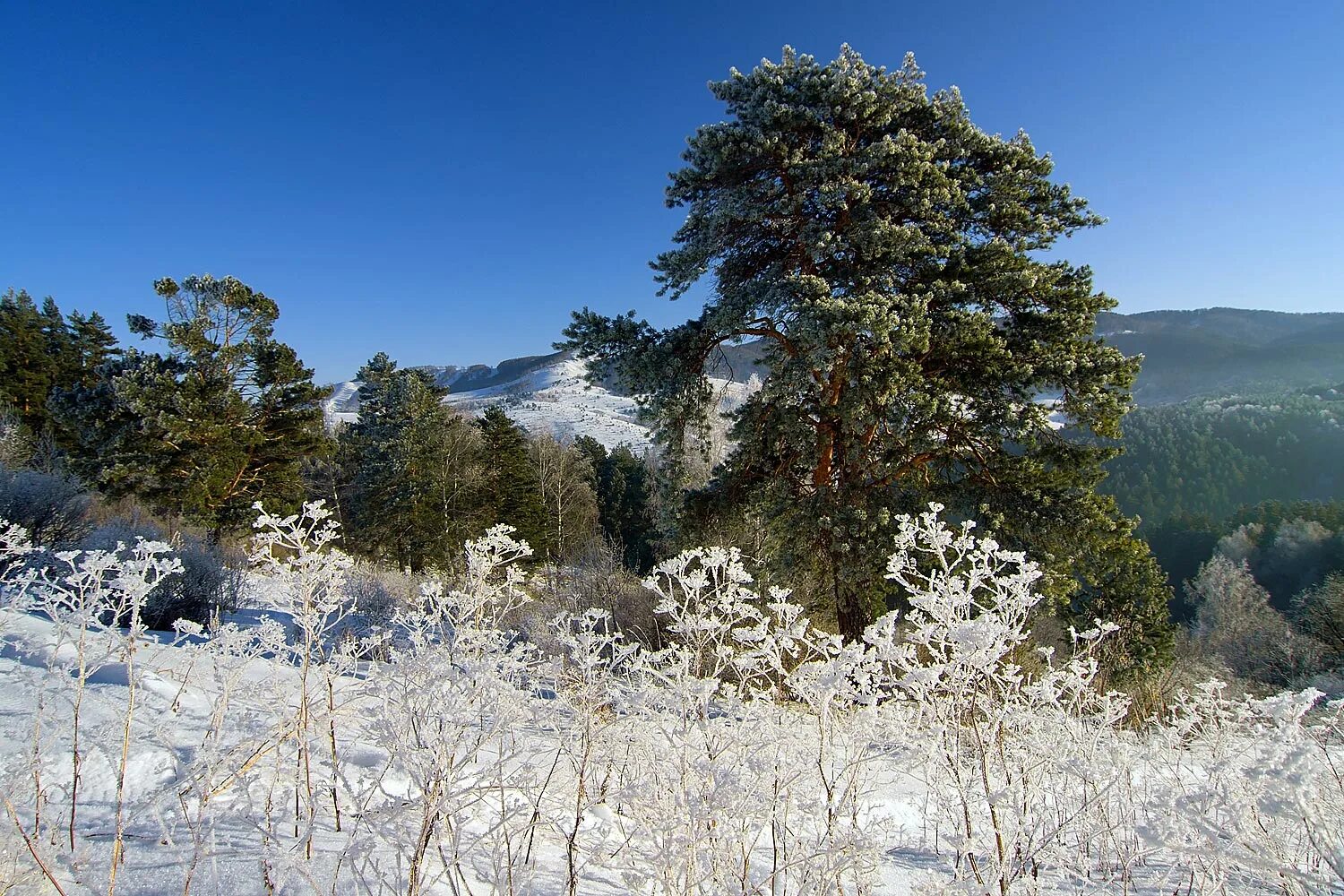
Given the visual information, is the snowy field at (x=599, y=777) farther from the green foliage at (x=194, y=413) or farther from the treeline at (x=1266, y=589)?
the treeline at (x=1266, y=589)

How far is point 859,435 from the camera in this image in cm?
738

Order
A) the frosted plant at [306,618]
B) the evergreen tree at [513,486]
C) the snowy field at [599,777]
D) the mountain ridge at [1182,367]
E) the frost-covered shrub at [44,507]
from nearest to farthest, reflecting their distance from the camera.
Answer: the snowy field at [599,777] → the frosted plant at [306,618] → the frost-covered shrub at [44,507] → the evergreen tree at [513,486] → the mountain ridge at [1182,367]

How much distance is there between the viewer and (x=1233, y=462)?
6025cm

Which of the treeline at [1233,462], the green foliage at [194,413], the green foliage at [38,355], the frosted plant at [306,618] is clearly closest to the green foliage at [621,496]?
the green foliage at [194,413]

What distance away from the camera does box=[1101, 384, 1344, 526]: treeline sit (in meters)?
57.3

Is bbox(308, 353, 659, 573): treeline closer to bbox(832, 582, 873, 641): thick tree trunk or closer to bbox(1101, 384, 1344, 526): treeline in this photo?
bbox(832, 582, 873, 641): thick tree trunk

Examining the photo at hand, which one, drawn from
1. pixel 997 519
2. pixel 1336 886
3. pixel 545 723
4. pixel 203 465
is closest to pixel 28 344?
pixel 203 465

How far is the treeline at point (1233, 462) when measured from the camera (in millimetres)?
57281

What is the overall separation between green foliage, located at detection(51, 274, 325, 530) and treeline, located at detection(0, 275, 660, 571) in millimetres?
34

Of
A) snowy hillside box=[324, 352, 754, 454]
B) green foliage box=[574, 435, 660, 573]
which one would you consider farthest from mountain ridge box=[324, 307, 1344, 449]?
green foliage box=[574, 435, 660, 573]

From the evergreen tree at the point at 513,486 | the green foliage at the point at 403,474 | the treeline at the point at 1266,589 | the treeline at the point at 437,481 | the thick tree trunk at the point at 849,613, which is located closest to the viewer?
the thick tree trunk at the point at 849,613

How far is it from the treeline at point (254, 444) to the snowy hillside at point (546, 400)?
4359 millimetres

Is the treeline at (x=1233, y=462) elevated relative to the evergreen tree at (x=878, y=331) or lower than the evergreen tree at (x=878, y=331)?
lower

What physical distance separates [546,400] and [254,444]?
249ft
